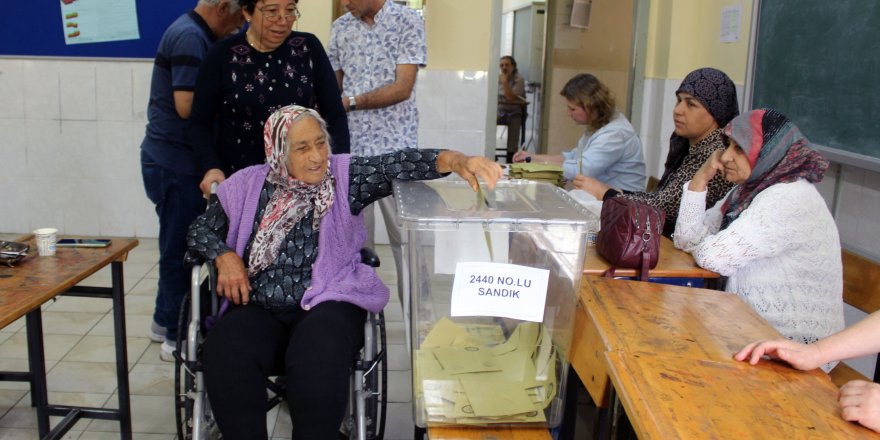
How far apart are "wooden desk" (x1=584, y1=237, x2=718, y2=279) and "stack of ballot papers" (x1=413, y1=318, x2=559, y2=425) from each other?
0.45m

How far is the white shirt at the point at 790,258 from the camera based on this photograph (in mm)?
2088

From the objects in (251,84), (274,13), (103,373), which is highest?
(274,13)

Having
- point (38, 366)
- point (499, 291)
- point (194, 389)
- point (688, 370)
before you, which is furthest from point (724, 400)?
point (38, 366)

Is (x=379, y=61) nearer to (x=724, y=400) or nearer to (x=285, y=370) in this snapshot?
(x=285, y=370)

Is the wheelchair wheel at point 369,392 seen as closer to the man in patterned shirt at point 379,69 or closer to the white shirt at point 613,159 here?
the man in patterned shirt at point 379,69

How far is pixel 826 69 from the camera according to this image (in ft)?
10.3

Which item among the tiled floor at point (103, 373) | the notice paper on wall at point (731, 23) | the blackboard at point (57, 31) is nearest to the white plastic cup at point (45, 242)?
the tiled floor at point (103, 373)

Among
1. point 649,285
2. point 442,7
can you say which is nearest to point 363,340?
point 649,285

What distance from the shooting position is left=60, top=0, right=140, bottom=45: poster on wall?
484 cm

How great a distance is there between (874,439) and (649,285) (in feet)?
2.62

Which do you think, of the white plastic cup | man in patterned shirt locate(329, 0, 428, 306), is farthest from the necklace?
the white plastic cup

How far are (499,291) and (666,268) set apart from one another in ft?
2.53

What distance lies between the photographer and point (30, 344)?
2.36 meters

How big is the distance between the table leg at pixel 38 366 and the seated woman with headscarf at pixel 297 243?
1.77 ft
